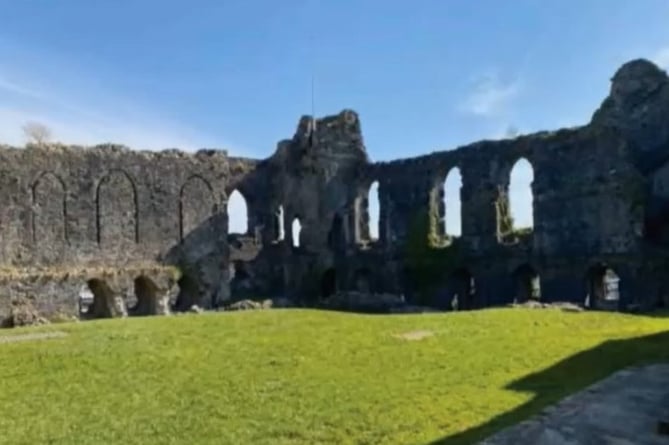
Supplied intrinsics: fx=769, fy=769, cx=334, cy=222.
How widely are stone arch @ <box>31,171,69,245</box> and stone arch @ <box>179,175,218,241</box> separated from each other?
5.34 metres

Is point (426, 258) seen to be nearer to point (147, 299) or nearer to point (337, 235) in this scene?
point (337, 235)

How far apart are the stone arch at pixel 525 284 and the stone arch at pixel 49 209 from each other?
Result: 19.3 m

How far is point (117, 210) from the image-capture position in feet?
112

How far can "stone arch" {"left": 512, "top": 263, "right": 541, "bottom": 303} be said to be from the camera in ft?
108

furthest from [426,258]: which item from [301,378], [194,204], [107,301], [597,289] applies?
[301,378]

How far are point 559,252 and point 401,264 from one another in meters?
8.00

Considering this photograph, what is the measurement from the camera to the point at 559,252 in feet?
104

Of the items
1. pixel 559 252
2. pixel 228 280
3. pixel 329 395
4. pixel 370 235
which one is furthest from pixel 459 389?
pixel 370 235

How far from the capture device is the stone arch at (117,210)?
33.7 meters

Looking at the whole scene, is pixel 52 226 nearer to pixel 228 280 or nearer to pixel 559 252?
pixel 228 280

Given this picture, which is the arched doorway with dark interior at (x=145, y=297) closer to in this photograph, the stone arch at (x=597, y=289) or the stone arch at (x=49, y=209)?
the stone arch at (x=49, y=209)

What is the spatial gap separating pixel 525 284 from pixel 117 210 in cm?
1828

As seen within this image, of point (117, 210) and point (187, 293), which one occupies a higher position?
point (117, 210)

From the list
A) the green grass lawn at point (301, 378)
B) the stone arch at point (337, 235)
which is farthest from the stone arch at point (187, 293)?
the green grass lawn at point (301, 378)
